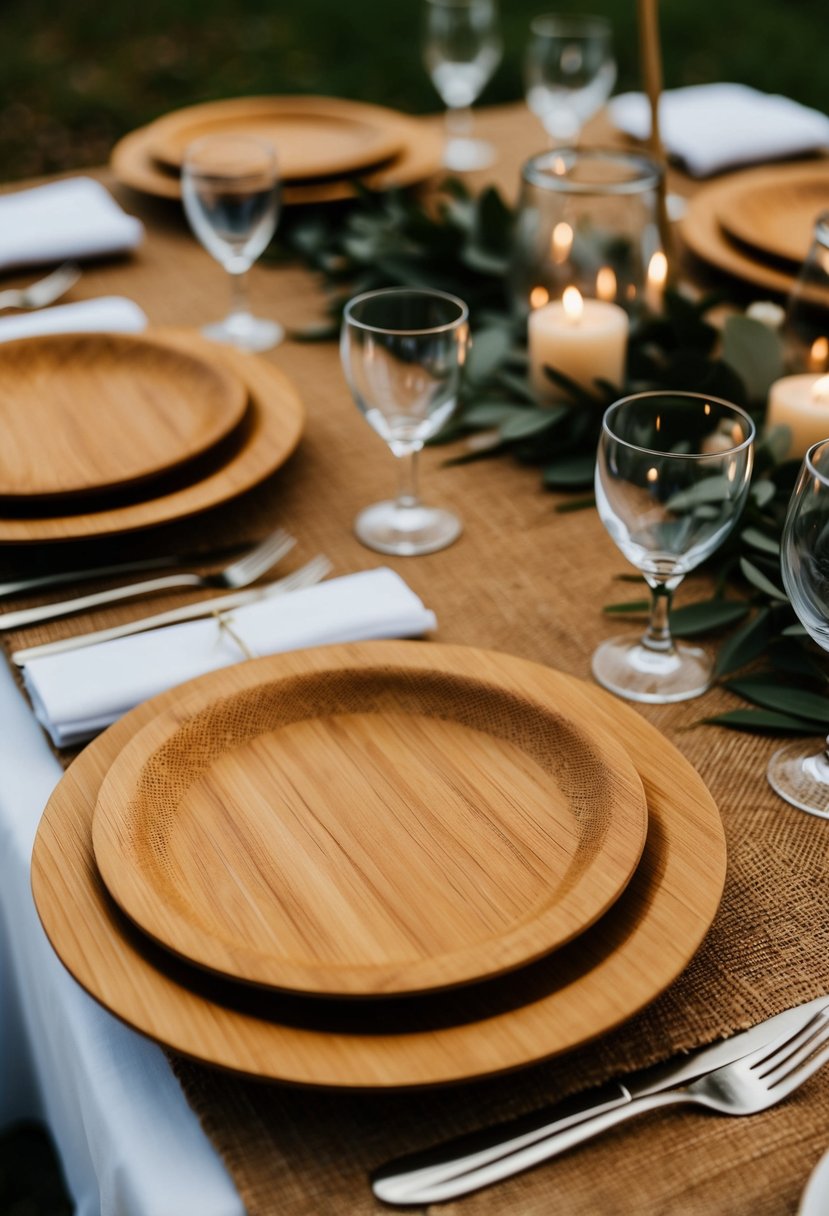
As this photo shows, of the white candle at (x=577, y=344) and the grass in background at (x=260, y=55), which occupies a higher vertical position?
the white candle at (x=577, y=344)

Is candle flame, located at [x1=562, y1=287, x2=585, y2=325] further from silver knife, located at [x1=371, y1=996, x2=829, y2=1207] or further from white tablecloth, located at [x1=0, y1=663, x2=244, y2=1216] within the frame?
silver knife, located at [x1=371, y1=996, x2=829, y2=1207]

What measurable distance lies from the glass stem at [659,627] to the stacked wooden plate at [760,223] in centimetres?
61

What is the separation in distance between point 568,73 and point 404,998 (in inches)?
58.3

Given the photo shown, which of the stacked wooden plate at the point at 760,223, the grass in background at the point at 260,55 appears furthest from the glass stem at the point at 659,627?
the grass in background at the point at 260,55

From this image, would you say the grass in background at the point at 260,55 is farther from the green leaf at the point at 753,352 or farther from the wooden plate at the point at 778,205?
the green leaf at the point at 753,352

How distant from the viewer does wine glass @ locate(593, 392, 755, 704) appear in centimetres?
82

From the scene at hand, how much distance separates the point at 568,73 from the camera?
1.76m

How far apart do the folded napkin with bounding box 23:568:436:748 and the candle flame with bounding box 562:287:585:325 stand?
354 mm

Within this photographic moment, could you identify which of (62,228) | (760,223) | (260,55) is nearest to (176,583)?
(62,228)

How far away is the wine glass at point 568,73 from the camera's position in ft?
5.71

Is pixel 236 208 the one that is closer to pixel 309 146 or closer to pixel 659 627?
pixel 309 146

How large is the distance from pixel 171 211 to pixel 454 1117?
1417 millimetres

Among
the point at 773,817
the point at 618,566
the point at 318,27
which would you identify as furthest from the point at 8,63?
the point at 773,817

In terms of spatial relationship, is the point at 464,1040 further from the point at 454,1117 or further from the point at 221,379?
the point at 221,379
